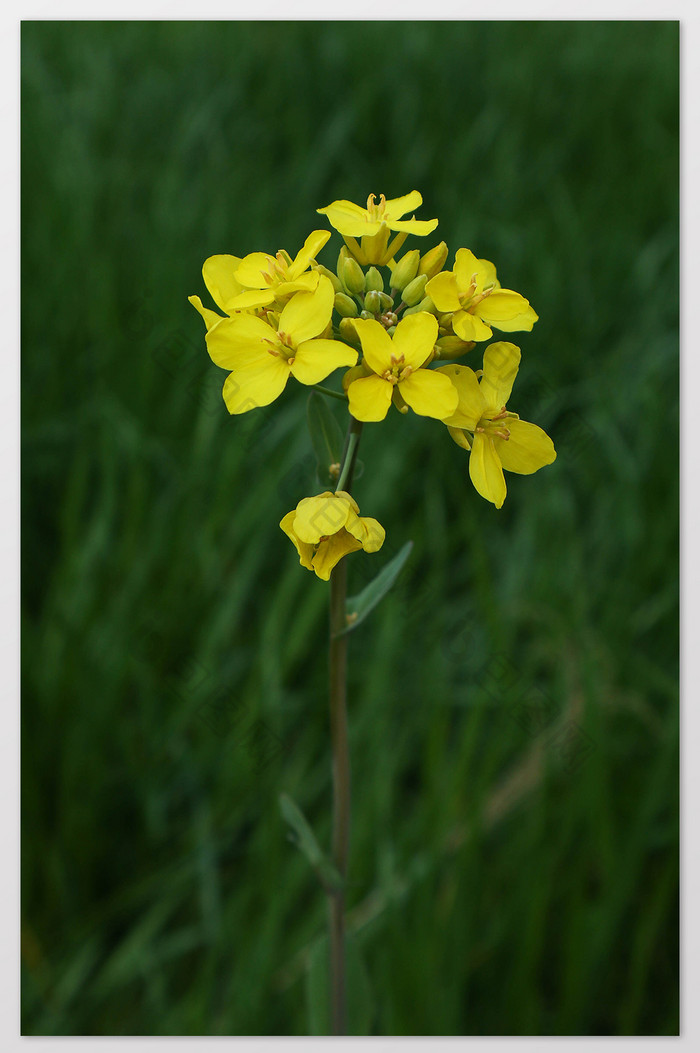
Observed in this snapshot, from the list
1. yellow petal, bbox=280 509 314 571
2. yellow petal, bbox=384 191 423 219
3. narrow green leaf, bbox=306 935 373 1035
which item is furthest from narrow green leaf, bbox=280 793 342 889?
yellow petal, bbox=384 191 423 219

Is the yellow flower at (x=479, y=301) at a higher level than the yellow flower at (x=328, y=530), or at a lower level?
higher

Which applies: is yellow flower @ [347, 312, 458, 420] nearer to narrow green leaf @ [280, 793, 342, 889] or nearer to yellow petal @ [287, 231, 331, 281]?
yellow petal @ [287, 231, 331, 281]

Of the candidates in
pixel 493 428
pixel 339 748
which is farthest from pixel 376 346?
pixel 339 748

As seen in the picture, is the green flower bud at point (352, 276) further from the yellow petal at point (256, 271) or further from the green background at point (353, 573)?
the green background at point (353, 573)

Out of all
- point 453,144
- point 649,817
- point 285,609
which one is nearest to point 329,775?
point 285,609

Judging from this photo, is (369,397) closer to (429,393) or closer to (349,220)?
(429,393)

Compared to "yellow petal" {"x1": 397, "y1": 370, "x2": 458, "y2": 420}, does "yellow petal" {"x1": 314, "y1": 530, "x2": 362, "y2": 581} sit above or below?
below

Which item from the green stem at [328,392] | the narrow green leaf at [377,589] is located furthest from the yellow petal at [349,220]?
the narrow green leaf at [377,589]
